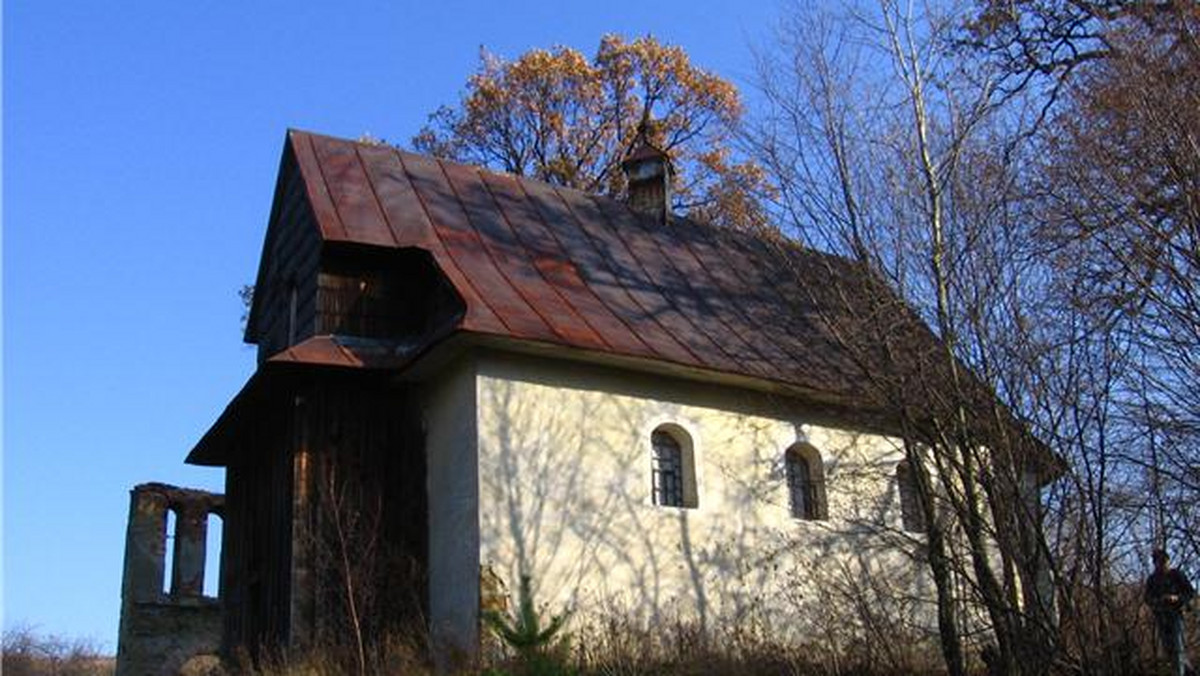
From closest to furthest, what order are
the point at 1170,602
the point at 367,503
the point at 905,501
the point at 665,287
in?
the point at 1170,602, the point at 367,503, the point at 905,501, the point at 665,287

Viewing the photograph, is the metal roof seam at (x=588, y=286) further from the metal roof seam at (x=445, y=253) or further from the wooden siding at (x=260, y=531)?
the wooden siding at (x=260, y=531)

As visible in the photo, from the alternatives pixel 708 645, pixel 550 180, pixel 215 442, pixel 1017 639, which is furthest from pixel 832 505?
pixel 550 180

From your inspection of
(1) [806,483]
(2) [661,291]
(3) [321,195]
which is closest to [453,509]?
(2) [661,291]

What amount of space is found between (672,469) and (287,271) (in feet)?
20.3

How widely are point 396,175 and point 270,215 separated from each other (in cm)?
252

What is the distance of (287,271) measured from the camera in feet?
64.2

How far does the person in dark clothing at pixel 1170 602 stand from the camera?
11102 millimetres

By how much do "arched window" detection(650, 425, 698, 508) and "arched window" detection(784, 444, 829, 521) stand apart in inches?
60.5

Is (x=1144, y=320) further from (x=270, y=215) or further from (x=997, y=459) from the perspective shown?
(x=270, y=215)

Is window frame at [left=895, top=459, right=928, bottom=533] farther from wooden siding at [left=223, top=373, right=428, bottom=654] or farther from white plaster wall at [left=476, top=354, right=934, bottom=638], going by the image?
wooden siding at [left=223, top=373, right=428, bottom=654]

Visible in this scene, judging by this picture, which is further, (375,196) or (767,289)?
(767,289)

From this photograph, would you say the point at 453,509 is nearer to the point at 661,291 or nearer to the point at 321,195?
the point at 661,291

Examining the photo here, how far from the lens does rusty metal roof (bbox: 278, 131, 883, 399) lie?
1669cm

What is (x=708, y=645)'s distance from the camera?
52.6 feet
